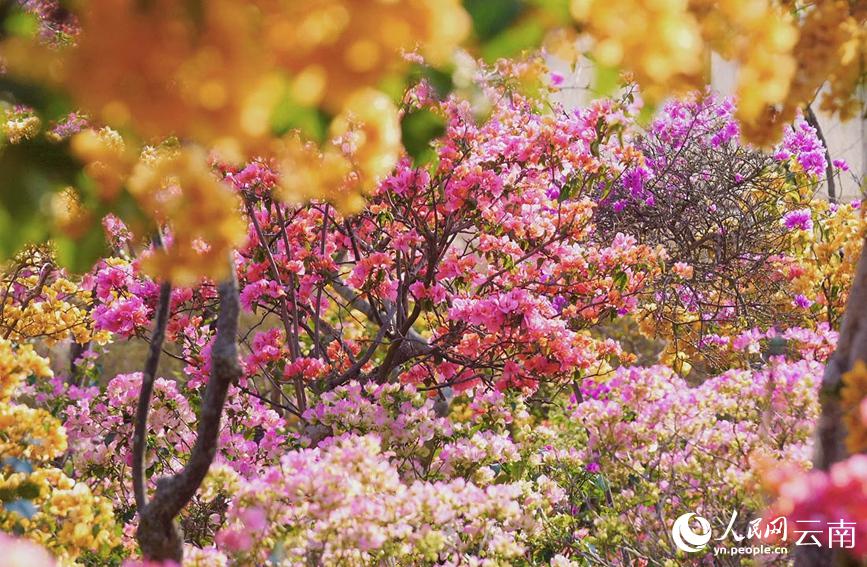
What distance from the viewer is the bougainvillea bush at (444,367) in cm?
226

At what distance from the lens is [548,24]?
3.83ft

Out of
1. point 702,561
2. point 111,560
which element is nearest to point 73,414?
point 111,560

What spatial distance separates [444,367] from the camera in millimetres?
4363

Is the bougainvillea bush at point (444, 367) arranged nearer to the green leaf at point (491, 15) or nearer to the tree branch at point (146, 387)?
the tree branch at point (146, 387)

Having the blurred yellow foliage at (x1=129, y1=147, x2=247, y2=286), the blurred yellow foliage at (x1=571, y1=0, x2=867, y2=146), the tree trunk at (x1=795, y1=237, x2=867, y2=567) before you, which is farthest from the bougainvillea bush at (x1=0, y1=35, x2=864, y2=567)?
the blurred yellow foliage at (x1=571, y1=0, x2=867, y2=146)
